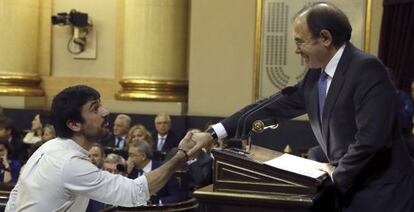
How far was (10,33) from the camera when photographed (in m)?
11.4

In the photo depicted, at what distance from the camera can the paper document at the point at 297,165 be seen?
2787 mm

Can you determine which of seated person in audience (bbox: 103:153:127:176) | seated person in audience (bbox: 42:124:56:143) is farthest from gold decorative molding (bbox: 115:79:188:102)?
seated person in audience (bbox: 103:153:127:176)

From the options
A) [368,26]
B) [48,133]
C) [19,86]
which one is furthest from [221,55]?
[19,86]

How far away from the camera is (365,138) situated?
2752 mm

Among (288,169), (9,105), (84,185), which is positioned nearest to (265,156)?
(288,169)

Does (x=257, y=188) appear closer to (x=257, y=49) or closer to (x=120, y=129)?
(x=120, y=129)

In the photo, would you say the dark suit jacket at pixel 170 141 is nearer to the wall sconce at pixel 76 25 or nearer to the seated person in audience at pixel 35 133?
the seated person in audience at pixel 35 133

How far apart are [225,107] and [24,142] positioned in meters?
2.73

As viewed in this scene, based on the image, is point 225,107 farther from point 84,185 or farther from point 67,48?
Result: point 84,185

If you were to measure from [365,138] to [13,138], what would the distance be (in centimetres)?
716

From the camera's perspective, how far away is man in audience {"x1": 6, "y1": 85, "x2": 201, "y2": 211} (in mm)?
3088

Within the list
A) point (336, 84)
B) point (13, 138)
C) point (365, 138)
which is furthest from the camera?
point (13, 138)

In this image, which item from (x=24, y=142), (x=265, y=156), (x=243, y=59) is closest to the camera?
(x=265, y=156)

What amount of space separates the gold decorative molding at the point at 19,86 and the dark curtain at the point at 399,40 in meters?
5.11
